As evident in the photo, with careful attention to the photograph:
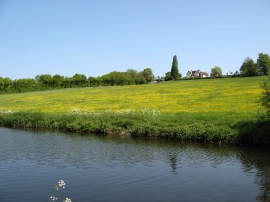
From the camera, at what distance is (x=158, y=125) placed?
32812 millimetres

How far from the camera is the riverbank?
28.0 m

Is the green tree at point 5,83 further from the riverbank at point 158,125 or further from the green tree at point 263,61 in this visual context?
the riverbank at point 158,125

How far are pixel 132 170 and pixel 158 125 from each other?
12.3 metres

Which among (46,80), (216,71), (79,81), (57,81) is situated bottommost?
(79,81)

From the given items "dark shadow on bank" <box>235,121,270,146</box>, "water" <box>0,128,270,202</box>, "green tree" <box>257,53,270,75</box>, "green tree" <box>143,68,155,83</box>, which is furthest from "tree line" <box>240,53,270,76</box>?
"water" <box>0,128,270,202</box>

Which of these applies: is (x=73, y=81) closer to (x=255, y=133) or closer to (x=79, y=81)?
(x=79, y=81)

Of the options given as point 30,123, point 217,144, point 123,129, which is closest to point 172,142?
point 217,144

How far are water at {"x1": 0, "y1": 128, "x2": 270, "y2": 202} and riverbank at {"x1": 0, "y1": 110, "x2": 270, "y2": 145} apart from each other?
1361mm

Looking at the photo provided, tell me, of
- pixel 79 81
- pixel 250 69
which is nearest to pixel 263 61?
pixel 250 69

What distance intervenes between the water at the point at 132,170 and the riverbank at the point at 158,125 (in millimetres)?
1361

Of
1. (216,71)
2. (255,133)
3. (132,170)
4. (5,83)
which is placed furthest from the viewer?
(216,71)

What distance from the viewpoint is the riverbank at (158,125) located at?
28.0 meters

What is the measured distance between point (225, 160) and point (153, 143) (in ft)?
24.5

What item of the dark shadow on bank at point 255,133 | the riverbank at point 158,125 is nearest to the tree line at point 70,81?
the riverbank at point 158,125
